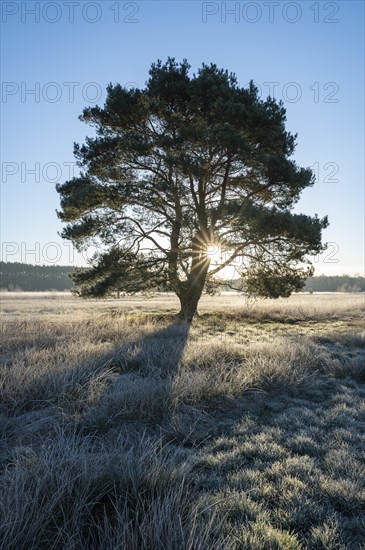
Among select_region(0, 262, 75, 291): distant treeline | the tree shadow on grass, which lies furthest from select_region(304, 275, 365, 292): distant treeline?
the tree shadow on grass

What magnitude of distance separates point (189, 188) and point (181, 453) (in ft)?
46.7

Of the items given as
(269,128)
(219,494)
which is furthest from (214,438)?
(269,128)

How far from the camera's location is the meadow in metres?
1.89

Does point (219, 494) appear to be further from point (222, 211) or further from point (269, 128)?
point (269, 128)

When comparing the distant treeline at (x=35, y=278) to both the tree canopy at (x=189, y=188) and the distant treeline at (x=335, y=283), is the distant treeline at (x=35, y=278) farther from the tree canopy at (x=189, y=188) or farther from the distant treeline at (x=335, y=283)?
the tree canopy at (x=189, y=188)

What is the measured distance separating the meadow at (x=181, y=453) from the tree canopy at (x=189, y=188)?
7.41 m

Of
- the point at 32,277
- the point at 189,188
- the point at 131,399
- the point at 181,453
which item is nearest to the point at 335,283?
the point at 32,277

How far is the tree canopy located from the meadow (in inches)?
292

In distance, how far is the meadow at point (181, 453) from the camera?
6.20 ft

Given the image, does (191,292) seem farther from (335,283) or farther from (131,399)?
(335,283)

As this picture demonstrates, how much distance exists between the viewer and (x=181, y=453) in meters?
2.97

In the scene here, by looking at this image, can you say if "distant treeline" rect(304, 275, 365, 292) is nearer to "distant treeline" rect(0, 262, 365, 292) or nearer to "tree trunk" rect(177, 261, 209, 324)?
"distant treeline" rect(0, 262, 365, 292)

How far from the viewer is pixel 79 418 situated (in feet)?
12.1

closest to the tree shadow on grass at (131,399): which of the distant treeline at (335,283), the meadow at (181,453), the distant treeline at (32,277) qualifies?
the meadow at (181,453)
